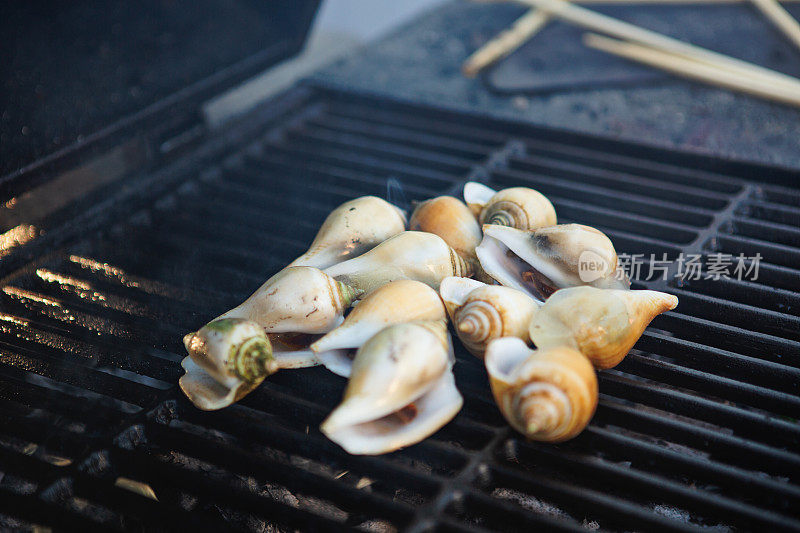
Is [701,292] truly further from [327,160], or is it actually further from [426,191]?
[327,160]

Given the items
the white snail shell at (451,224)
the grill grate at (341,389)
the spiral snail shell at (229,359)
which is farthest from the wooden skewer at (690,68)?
the spiral snail shell at (229,359)

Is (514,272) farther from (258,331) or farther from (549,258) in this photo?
(258,331)

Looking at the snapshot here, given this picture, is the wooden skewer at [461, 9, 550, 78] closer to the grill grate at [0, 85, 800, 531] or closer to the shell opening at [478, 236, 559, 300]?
the grill grate at [0, 85, 800, 531]

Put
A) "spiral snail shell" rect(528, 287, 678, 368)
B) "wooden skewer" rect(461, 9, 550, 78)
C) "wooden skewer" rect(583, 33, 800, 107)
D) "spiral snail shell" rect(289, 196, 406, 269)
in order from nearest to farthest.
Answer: "spiral snail shell" rect(528, 287, 678, 368), "spiral snail shell" rect(289, 196, 406, 269), "wooden skewer" rect(583, 33, 800, 107), "wooden skewer" rect(461, 9, 550, 78)

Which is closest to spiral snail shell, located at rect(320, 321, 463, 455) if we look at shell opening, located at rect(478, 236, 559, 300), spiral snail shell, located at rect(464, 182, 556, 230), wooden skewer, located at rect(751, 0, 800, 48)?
shell opening, located at rect(478, 236, 559, 300)

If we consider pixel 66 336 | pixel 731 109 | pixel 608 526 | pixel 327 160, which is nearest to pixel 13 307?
pixel 66 336

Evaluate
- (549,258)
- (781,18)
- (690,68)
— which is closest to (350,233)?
(549,258)

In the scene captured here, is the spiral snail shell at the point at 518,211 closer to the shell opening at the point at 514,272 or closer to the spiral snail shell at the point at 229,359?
the shell opening at the point at 514,272

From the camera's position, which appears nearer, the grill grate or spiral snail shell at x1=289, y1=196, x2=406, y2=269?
the grill grate
